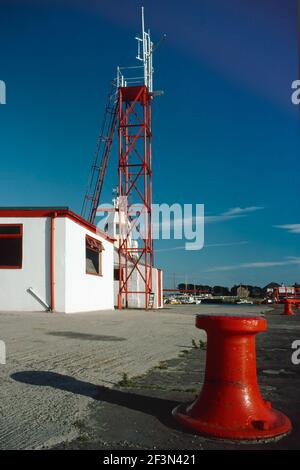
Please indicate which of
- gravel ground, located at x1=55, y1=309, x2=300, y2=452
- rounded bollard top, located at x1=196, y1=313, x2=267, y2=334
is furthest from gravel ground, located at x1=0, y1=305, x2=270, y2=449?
rounded bollard top, located at x1=196, y1=313, x2=267, y2=334

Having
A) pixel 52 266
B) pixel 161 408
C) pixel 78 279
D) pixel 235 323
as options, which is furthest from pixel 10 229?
pixel 235 323

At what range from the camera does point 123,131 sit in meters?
31.1

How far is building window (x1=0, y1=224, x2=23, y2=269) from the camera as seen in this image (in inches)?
716

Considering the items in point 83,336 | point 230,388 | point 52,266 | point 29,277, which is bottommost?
point 83,336

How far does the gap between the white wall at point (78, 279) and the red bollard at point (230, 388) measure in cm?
1452

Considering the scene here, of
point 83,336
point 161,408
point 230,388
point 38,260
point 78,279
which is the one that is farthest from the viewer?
point 78,279

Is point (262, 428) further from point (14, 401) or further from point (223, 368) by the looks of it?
point (14, 401)

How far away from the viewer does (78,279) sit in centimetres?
1989

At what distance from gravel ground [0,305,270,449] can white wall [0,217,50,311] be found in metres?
6.33

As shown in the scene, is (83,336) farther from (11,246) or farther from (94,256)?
(94,256)

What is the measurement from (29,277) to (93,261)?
7129mm

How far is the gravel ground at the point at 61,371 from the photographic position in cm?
353

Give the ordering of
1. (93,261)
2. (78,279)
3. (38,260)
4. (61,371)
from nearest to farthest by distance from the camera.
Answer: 1. (61,371)
2. (38,260)
3. (78,279)
4. (93,261)

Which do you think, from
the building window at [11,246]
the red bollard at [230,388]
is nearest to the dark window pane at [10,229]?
the building window at [11,246]
